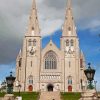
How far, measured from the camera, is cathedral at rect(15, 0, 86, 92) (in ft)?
304

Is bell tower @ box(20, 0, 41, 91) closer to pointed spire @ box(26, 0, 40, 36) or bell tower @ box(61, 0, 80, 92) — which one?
pointed spire @ box(26, 0, 40, 36)

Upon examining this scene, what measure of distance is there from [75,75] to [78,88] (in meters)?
3.54

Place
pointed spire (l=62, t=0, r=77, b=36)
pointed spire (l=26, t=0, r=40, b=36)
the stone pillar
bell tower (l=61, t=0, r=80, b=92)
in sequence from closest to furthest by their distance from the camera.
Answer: the stone pillar
bell tower (l=61, t=0, r=80, b=92)
pointed spire (l=26, t=0, r=40, b=36)
pointed spire (l=62, t=0, r=77, b=36)

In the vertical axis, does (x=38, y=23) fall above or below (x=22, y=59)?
above

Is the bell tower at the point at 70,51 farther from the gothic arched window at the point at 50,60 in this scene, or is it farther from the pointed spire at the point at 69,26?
the gothic arched window at the point at 50,60

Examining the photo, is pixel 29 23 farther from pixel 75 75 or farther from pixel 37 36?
pixel 75 75

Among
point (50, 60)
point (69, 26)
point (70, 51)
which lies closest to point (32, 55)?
point (50, 60)

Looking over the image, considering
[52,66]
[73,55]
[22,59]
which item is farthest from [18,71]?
[73,55]

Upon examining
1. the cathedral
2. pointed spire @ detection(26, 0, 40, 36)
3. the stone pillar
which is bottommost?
the stone pillar

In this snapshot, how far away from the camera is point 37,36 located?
9712 cm

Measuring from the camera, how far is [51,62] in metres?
95.3

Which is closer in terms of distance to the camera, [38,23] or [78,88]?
[78,88]

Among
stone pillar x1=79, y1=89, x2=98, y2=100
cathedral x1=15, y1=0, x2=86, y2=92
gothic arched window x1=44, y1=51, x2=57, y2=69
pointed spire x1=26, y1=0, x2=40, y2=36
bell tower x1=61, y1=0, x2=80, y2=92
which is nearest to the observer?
stone pillar x1=79, y1=89, x2=98, y2=100

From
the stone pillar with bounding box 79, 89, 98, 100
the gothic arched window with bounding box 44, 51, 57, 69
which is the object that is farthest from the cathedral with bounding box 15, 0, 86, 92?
the stone pillar with bounding box 79, 89, 98, 100
